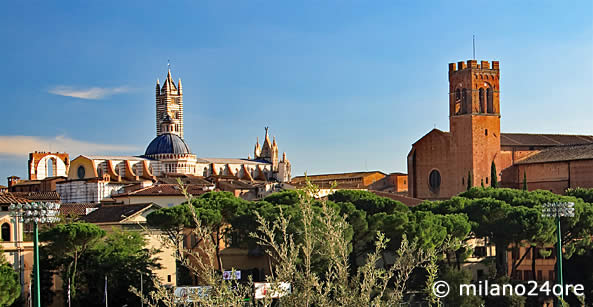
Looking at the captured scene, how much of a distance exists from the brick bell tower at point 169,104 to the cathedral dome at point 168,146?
1338 cm

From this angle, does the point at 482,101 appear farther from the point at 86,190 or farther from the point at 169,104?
the point at 169,104

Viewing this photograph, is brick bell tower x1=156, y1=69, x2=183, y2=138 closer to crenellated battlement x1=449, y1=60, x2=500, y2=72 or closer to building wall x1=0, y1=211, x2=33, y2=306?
crenellated battlement x1=449, y1=60, x2=500, y2=72

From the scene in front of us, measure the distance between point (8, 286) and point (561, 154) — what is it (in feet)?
142

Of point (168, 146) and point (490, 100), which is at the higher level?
point (490, 100)

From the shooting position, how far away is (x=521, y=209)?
130 feet

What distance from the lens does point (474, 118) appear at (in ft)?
214

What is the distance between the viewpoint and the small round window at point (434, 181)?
217 feet

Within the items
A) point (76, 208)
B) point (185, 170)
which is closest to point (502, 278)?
point (76, 208)

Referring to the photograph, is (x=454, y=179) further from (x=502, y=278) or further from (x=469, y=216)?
(x=502, y=278)

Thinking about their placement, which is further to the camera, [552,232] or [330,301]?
[552,232]

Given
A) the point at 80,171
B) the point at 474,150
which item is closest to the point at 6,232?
the point at 474,150

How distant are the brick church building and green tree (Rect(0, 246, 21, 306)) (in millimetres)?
39836

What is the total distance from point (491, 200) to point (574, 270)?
4.78m

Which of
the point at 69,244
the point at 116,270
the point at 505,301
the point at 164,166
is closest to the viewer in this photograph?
the point at 69,244
